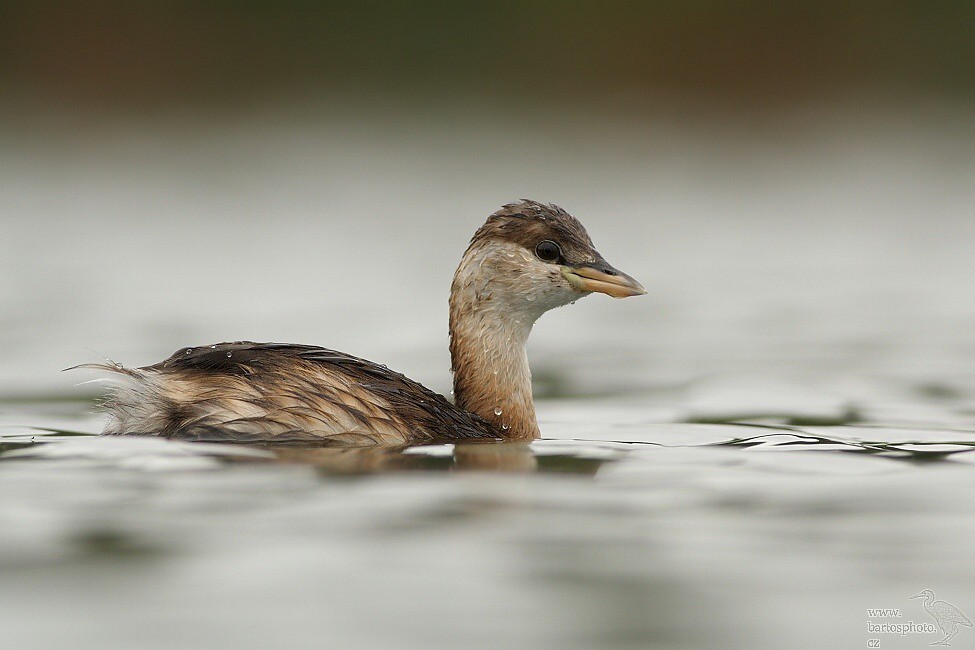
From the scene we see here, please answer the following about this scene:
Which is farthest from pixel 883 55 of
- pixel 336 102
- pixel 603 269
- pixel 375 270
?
pixel 603 269

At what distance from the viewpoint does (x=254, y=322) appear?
12961 mm

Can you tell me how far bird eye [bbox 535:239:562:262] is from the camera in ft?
27.4

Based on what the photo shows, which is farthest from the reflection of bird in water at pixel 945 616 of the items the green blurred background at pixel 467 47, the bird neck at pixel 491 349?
the green blurred background at pixel 467 47

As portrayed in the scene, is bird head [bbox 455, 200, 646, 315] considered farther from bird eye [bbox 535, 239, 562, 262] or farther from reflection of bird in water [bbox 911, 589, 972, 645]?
reflection of bird in water [bbox 911, 589, 972, 645]

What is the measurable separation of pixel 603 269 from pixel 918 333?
189 inches

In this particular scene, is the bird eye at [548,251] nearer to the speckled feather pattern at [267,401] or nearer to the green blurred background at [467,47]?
the speckled feather pattern at [267,401]

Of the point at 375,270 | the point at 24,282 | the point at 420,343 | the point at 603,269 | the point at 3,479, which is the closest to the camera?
the point at 3,479

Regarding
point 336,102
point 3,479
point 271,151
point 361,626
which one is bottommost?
point 361,626

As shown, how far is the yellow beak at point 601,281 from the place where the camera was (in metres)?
8.27

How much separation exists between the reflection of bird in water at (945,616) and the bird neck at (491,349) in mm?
3628

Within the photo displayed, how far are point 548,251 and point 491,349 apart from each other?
0.60 meters

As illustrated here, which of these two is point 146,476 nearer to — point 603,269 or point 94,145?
point 603,269

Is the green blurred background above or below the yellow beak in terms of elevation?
above

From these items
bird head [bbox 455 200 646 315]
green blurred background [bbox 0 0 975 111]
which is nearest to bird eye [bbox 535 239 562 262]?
bird head [bbox 455 200 646 315]
